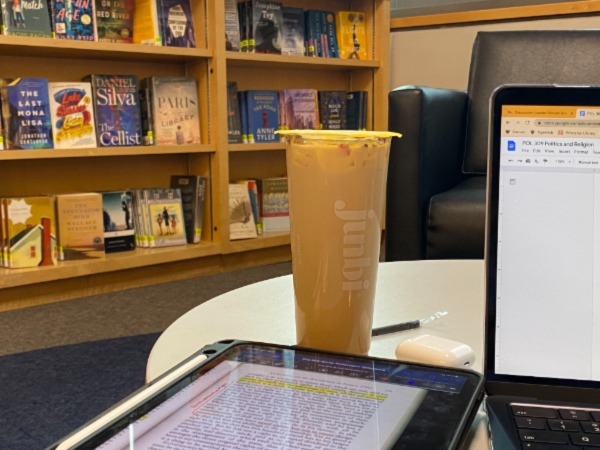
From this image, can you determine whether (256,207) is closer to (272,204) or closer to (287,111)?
(272,204)

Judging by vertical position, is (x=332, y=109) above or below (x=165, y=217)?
above

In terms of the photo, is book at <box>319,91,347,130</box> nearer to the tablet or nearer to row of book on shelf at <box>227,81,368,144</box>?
row of book on shelf at <box>227,81,368,144</box>

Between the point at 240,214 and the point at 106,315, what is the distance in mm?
801

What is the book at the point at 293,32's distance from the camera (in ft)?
9.86

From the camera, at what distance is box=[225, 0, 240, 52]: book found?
9.10ft

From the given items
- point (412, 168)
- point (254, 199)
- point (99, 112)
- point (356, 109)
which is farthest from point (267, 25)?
point (412, 168)

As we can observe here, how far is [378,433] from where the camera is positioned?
460 millimetres

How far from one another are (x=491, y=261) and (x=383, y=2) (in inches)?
115

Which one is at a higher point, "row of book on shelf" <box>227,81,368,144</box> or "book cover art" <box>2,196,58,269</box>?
"row of book on shelf" <box>227,81,368,144</box>

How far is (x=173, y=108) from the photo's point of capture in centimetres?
267

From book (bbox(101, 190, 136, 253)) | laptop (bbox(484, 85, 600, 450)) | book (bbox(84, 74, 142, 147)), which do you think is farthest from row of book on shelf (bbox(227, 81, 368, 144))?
laptop (bbox(484, 85, 600, 450))

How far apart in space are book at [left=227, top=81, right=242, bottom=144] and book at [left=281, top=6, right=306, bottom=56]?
0.93 ft

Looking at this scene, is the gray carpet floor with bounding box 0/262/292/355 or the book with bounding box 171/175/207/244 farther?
the book with bounding box 171/175/207/244

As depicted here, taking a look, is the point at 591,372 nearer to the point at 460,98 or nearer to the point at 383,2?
the point at 460,98
